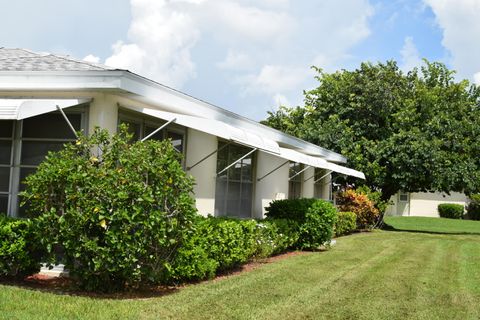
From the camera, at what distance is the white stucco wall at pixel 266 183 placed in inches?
615

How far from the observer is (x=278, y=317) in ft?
24.0

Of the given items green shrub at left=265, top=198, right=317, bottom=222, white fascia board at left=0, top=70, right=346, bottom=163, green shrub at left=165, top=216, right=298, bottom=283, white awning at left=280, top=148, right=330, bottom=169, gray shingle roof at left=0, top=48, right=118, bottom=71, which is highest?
gray shingle roof at left=0, top=48, right=118, bottom=71

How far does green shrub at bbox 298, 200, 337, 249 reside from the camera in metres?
14.9

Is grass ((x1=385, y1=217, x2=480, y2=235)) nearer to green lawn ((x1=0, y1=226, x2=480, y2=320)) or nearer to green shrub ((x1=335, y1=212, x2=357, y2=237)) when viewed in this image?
green shrub ((x1=335, y1=212, x2=357, y2=237))

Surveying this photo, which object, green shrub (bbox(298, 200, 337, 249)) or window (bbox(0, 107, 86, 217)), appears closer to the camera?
window (bbox(0, 107, 86, 217))

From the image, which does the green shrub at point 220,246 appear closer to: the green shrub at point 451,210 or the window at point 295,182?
the window at point 295,182

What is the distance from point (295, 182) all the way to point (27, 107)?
11.9 metres

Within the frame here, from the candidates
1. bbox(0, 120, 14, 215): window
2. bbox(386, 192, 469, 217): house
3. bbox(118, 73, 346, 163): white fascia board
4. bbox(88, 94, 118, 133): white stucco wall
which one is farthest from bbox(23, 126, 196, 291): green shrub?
bbox(386, 192, 469, 217): house

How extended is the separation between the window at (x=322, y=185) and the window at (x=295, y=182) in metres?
1.37

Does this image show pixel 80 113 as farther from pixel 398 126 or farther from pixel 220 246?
pixel 398 126

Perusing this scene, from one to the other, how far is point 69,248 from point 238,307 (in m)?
2.37

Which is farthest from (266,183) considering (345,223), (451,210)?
(451,210)

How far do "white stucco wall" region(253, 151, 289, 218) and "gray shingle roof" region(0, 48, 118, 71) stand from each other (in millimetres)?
6103

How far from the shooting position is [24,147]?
32.2 ft
